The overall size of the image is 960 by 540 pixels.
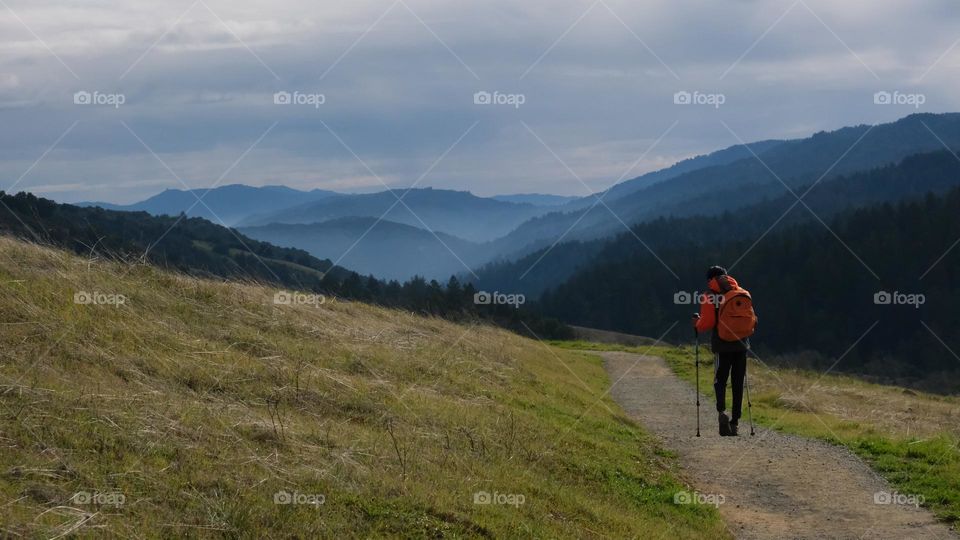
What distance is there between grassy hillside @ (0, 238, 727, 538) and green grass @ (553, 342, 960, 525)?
381cm

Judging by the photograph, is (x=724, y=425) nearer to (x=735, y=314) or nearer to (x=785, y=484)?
(x=785, y=484)

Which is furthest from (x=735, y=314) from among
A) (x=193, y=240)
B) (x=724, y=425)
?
(x=193, y=240)

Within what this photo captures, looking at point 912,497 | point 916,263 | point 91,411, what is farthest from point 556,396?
point 916,263

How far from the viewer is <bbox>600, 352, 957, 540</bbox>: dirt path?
11547 millimetres

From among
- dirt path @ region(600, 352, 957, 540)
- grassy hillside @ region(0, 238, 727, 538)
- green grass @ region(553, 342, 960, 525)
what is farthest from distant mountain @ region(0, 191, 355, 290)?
green grass @ region(553, 342, 960, 525)

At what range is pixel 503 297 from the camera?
23.3 m

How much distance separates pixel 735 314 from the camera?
14.3 m

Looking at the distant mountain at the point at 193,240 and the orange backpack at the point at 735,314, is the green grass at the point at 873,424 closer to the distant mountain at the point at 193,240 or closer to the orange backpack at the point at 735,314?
the orange backpack at the point at 735,314

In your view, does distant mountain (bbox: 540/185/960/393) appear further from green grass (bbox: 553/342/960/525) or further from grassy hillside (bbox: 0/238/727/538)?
grassy hillside (bbox: 0/238/727/538)

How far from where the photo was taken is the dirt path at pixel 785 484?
1155 centimetres

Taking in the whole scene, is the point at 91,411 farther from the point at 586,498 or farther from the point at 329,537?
the point at 586,498

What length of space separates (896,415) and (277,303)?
18099 millimetres

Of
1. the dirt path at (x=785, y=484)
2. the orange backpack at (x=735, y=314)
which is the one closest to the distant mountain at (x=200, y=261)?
the orange backpack at (x=735, y=314)

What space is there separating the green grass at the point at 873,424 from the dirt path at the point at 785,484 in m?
0.44
